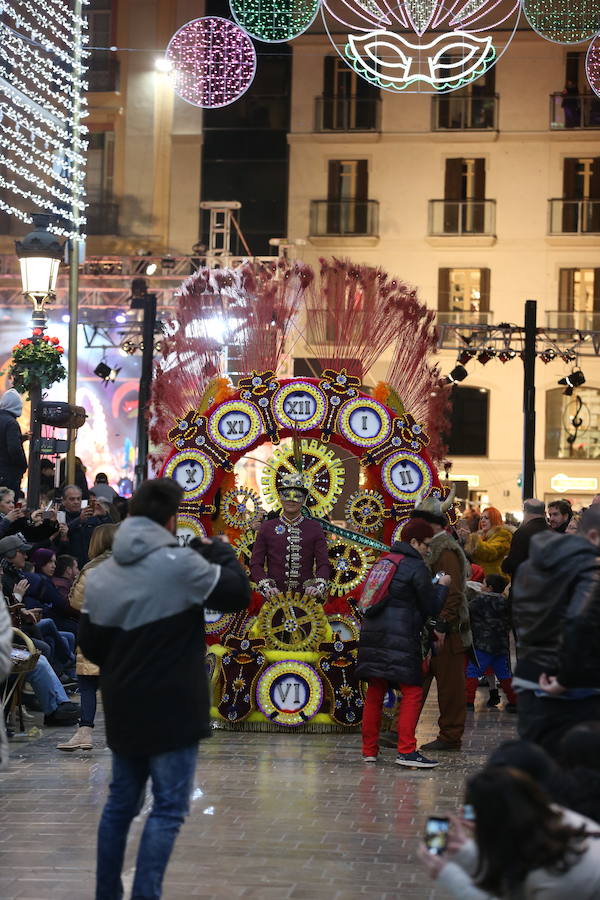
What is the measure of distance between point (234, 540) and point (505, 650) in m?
2.58

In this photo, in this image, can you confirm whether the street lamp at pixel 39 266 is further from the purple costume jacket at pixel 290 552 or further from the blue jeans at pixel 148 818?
the blue jeans at pixel 148 818

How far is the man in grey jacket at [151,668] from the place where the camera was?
19.2ft

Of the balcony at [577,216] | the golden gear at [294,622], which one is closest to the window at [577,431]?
the balcony at [577,216]

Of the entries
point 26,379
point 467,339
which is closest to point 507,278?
point 467,339

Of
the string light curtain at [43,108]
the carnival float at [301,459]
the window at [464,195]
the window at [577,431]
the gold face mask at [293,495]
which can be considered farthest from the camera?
the window at [464,195]

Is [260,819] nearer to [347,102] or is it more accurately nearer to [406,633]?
[406,633]

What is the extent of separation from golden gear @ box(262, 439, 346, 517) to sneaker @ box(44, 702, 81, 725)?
257cm

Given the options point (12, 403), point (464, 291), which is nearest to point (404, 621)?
point (12, 403)

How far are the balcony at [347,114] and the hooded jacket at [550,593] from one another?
3164 cm

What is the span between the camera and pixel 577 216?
36.2 m

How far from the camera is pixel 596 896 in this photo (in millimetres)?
4359

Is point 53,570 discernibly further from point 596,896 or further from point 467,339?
point 467,339

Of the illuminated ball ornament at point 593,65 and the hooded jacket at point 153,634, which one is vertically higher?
the illuminated ball ornament at point 593,65

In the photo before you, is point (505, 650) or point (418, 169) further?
point (418, 169)
